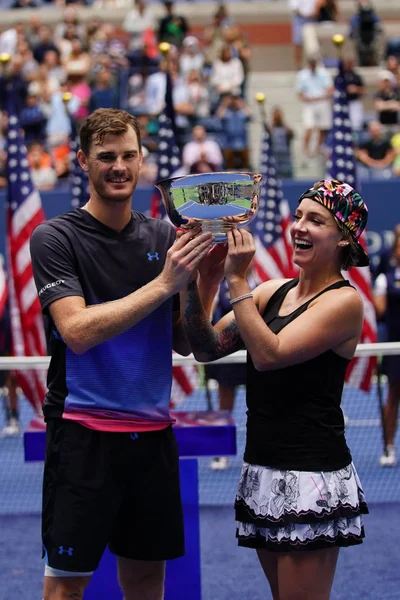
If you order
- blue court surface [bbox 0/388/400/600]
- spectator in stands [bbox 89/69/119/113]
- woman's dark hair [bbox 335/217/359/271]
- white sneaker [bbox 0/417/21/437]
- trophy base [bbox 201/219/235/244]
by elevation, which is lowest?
blue court surface [bbox 0/388/400/600]

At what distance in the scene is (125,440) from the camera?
336cm

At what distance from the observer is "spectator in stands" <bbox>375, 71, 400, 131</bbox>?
14656mm

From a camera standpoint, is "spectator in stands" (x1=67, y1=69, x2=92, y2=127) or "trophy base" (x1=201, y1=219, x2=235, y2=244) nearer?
"trophy base" (x1=201, y1=219, x2=235, y2=244)

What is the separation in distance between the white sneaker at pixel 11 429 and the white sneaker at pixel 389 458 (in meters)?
2.05

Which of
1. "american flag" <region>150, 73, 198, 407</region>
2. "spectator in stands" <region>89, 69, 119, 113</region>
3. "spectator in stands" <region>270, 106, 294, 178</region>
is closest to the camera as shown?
"american flag" <region>150, 73, 198, 407</region>

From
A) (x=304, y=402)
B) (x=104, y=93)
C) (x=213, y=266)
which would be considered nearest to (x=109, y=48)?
(x=104, y=93)

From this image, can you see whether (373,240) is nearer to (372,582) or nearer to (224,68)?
(224,68)

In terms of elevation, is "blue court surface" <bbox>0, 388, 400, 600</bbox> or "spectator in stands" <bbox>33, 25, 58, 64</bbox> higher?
"spectator in stands" <bbox>33, 25, 58, 64</bbox>

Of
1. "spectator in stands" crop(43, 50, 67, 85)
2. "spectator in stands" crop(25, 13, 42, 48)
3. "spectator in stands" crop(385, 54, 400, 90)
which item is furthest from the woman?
"spectator in stands" crop(25, 13, 42, 48)

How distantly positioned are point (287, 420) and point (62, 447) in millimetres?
758

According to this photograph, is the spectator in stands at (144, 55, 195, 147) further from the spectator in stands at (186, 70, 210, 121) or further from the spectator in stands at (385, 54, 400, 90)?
the spectator in stands at (385, 54, 400, 90)

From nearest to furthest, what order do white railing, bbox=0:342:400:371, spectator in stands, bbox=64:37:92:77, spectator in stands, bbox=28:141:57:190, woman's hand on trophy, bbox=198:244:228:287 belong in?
woman's hand on trophy, bbox=198:244:228:287 → white railing, bbox=0:342:400:371 → spectator in stands, bbox=28:141:57:190 → spectator in stands, bbox=64:37:92:77

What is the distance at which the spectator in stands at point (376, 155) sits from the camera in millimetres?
13820

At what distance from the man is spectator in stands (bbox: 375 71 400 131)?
11.6m
